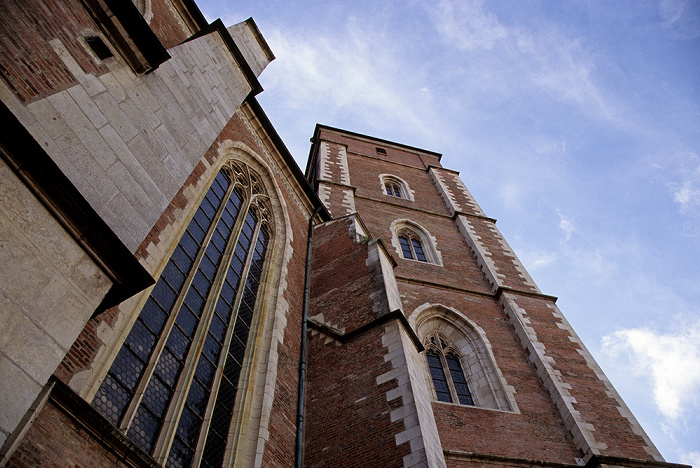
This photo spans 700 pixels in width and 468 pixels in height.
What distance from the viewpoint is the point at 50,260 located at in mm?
3123

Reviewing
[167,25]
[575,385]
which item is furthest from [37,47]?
[575,385]

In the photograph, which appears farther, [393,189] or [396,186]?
[396,186]

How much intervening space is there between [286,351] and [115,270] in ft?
17.1

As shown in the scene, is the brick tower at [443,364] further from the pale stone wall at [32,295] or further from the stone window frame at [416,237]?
the pale stone wall at [32,295]

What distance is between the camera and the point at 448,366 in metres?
11.6

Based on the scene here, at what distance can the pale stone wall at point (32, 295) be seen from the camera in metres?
2.73

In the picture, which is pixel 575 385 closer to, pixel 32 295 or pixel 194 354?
pixel 194 354

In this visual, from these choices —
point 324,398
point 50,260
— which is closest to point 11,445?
point 50,260

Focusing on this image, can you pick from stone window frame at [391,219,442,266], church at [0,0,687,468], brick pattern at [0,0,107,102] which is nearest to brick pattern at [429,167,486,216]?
stone window frame at [391,219,442,266]

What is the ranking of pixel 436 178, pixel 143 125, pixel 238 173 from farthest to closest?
pixel 436 178 < pixel 238 173 < pixel 143 125

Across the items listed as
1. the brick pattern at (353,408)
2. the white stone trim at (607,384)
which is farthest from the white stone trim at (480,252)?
the brick pattern at (353,408)

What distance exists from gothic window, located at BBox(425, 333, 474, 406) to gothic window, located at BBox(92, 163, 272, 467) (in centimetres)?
438

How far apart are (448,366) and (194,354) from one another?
6.64m

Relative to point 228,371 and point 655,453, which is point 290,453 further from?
point 655,453
